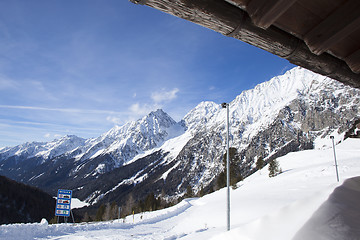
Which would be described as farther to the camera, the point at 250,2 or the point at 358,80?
the point at 358,80

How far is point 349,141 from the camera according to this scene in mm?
52531

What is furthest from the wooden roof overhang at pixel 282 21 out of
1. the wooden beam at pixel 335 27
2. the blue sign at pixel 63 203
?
the blue sign at pixel 63 203

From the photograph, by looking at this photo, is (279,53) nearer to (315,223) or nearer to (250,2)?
(250,2)

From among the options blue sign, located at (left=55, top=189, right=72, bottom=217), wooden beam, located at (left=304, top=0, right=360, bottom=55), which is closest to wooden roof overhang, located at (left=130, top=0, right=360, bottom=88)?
wooden beam, located at (left=304, top=0, right=360, bottom=55)

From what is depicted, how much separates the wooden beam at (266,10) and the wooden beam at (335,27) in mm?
748

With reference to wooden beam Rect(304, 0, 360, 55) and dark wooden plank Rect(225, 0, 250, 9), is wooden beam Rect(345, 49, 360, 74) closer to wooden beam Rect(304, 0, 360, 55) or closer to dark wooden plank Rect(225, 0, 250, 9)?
wooden beam Rect(304, 0, 360, 55)

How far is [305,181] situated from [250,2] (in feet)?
96.5

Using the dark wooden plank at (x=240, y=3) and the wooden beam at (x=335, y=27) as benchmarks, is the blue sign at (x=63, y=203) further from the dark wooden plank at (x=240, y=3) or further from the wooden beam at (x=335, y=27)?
the wooden beam at (x=335, y=27)

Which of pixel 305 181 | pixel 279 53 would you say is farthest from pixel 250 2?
pixel 305 181

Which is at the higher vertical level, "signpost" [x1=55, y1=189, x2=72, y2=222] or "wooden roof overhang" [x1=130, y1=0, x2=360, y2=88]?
"wooden roof overhang" [x1=130, y1=0, x2=360, y2=88]

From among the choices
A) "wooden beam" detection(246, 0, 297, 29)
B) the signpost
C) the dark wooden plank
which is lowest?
the signpost

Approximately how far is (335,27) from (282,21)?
617 millimetres

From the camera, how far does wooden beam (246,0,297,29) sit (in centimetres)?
213

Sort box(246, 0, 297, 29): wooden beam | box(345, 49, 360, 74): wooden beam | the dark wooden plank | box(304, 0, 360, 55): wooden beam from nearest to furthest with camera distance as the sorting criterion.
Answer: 1. box(246, 0, 297, 29): wooden beam
2. the dark wooden plank
3. box(304, 0, 360, 55): wooden beam
4. box(345, 49, 360, 74): wooden beam
